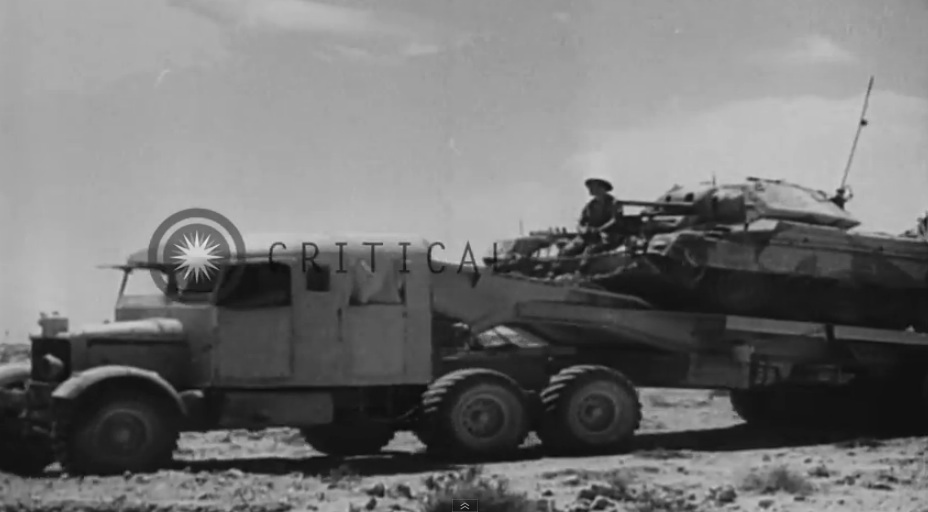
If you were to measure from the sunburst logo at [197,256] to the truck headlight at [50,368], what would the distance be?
156cm

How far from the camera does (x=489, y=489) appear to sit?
9.91 metres

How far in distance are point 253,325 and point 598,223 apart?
538cm

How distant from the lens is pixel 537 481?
11836 mm

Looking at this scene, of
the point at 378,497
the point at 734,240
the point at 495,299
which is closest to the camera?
the point at 378,497

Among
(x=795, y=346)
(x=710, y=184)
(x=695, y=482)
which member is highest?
(x=710, y=184)

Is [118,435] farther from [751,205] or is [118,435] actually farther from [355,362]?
[751,205]

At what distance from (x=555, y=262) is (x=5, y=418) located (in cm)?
700

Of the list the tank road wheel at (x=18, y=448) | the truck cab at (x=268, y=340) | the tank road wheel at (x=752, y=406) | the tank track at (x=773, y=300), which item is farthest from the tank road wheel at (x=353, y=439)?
the tank road wheel at (x=752, y=406)

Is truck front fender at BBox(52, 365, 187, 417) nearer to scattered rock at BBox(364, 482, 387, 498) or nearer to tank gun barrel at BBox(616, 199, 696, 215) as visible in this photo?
scattered rock at BBox(364, 482, 387, 498)

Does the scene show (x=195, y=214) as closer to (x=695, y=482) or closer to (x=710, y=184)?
(x=695, y=482)

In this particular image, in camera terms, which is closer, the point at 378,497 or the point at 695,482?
the point at 378,497

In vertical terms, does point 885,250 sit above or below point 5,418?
above

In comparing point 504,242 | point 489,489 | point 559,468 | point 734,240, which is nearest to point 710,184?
point 734,240

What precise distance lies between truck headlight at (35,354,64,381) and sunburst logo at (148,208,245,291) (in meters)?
1.45
